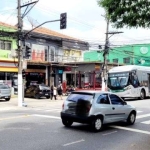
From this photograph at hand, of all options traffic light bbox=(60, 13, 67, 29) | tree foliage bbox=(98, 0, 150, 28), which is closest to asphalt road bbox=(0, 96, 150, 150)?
tree foliage bbox=(98, 0, 150, 28)

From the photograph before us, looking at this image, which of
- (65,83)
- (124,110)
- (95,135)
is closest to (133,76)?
(65,83)

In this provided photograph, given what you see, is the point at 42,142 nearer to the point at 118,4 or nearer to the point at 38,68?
the point at 118,4

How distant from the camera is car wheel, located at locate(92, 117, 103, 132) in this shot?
39.7ft

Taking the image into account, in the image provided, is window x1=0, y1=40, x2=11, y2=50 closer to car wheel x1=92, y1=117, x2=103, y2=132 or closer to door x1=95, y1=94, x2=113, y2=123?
door x1=95, y1=94, x2=113, y2=123

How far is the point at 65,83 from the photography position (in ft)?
136

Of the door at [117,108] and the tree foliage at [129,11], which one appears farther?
the door at [117,108]

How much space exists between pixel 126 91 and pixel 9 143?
21753 millimetres

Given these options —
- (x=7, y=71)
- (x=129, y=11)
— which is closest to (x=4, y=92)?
(x=7, y=71)

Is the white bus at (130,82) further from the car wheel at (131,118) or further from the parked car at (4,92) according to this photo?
the car wheel at (131,118)

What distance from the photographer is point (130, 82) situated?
100ft

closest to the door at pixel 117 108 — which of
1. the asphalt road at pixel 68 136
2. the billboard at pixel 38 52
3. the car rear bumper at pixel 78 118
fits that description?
the asphalt road at pixel 68 136

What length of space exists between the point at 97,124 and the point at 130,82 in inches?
741

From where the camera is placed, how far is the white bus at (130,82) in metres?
30.5

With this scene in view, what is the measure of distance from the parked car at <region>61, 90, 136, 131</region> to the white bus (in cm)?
1701
